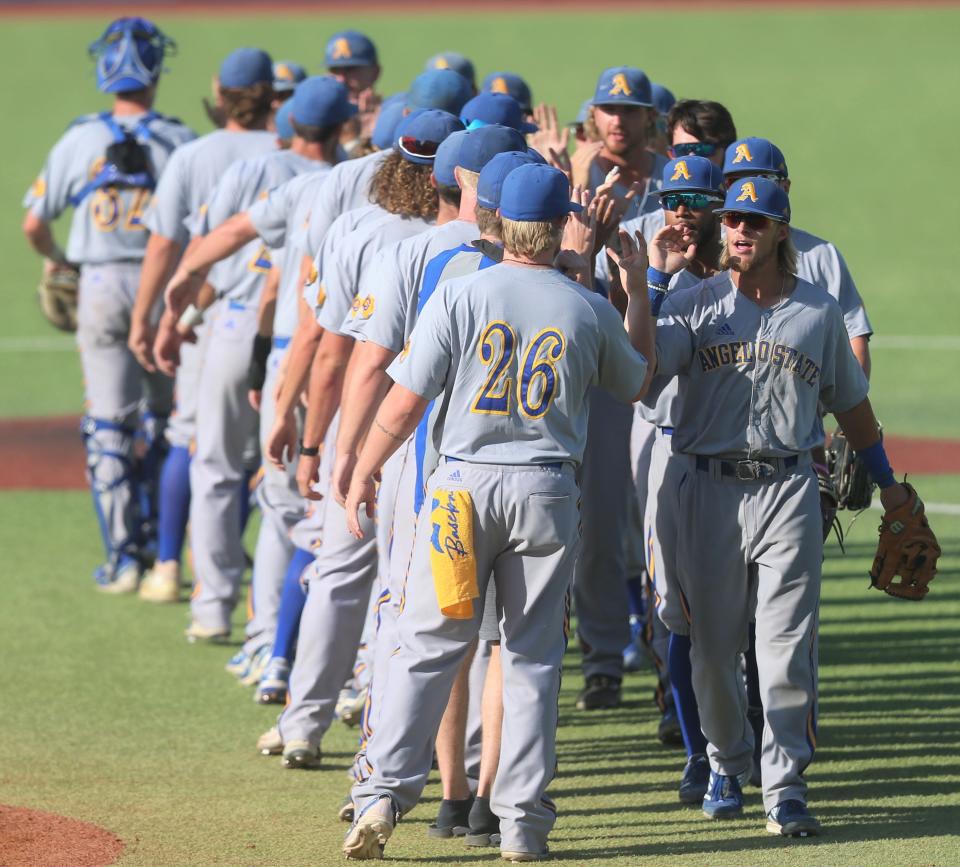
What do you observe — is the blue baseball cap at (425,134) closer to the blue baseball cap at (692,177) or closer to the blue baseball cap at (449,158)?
the blue baseball cap at (449,158)

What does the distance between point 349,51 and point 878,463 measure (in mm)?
4778

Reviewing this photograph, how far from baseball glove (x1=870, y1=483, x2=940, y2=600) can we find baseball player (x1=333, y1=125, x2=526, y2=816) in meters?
1.58

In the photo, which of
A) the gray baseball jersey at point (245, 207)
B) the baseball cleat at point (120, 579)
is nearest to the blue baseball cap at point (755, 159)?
the gray baseball jersey at point (245, 207)

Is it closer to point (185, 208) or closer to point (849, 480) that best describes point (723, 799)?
point (849, 480)

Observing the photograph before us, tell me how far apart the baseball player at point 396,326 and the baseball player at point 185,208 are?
2.91 meters

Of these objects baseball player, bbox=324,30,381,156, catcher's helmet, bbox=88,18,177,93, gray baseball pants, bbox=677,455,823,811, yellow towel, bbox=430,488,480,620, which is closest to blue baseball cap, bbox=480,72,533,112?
baseball player, bbox=324,30,381,156

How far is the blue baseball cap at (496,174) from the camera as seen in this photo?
17.4ft

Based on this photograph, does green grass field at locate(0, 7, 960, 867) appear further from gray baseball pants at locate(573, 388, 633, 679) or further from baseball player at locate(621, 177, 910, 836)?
baseball player at locate(621, 177, 910, 836)

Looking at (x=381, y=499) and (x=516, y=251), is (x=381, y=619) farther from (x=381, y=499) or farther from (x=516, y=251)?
(x=516, y=251)

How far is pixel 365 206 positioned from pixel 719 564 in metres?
1.94

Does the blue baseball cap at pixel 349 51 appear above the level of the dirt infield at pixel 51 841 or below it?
above

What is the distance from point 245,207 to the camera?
323 inches

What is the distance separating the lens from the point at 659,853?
219 inches

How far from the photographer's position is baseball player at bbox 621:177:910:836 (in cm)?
568
